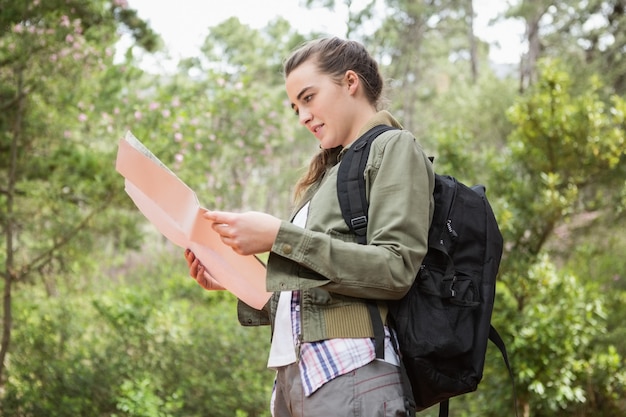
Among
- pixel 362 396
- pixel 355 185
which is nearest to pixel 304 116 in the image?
pixel 355 185

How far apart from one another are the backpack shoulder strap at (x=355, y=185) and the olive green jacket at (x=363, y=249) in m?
0.02

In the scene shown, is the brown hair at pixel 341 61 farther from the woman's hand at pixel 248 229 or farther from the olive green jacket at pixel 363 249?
the woman's hand at pixel 248 229

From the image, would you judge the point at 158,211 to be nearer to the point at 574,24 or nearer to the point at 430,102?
the point at 574,24

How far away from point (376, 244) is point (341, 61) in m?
0.47

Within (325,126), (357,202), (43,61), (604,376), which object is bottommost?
(604,376)

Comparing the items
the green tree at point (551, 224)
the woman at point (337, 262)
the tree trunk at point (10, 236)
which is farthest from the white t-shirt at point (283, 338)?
the tree trunk at point (10, 236)

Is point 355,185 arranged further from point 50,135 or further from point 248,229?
point 50,135

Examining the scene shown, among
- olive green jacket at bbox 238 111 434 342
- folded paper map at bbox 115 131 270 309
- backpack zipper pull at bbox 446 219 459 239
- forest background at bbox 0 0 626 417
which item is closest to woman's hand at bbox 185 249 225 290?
folded paper map at bbox 115 131 270 309

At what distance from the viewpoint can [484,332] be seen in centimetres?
142

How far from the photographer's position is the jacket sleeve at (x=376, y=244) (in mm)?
1312

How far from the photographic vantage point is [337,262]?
132 cm

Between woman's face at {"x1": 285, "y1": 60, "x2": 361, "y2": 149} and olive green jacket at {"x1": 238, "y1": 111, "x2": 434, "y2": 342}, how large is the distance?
155 mm

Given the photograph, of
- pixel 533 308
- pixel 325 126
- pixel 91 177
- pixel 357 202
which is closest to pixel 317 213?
pixel 357 202

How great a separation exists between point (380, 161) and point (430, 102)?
25.2 meters
